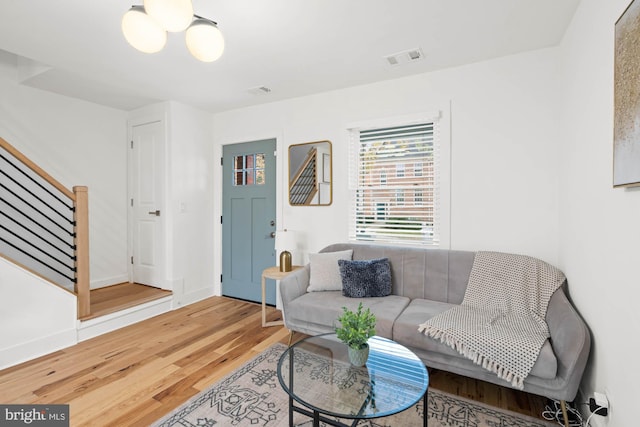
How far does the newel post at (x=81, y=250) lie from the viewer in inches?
114

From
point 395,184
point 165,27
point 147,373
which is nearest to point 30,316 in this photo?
point 147,373

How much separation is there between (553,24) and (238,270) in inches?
152

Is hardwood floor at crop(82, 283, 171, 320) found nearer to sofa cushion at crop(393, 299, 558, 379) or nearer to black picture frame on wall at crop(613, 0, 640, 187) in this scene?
sofa cushion at crop(393, 299, 558, 379)

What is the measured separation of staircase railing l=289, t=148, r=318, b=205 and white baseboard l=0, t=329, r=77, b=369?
7.94 ft

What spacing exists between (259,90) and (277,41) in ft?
3.50

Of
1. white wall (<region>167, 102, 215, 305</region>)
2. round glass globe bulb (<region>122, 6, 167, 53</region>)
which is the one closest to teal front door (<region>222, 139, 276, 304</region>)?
white wall (<region>167, 102, 215, 305</region>)

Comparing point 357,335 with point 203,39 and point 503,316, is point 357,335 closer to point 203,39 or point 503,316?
point 503,316

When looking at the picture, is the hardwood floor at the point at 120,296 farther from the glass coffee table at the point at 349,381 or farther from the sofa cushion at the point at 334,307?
the glass coffee table at the point at 349,381

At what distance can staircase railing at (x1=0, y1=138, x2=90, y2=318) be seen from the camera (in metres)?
2.76

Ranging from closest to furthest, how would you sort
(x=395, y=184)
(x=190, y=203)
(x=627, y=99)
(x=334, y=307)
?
(x=627, y=99), (x=334, y=307), (x=395, y=184), (x=190, y=203)

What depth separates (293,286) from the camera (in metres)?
2.76

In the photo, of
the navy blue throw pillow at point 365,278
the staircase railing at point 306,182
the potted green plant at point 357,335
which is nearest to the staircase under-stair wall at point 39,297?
the staircase railing at point 306,182

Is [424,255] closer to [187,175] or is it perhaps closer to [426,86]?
[426,86]

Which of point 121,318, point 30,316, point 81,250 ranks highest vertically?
point 81,250
